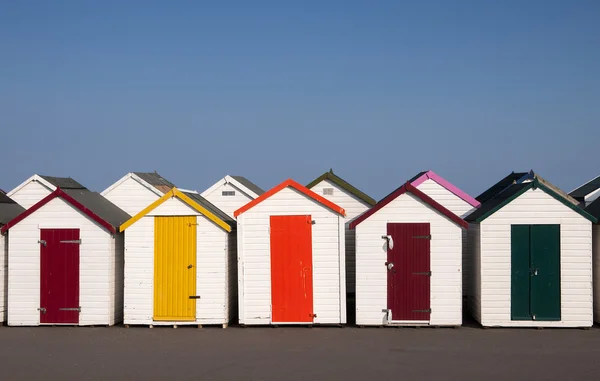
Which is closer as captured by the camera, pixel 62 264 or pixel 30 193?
pixel 62 264

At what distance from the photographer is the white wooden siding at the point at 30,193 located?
3036 centimetres

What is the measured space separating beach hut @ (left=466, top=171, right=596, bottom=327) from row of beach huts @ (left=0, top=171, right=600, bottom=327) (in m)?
0.02

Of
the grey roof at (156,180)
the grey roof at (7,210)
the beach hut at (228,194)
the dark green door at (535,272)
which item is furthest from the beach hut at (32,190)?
the dark green door at (535,272)

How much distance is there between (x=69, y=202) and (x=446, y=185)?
10.8m

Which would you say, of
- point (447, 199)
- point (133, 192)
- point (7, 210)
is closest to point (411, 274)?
point (447, 199)

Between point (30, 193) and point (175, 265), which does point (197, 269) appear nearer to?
point (175, 265)

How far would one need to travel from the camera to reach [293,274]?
17422 millimetres

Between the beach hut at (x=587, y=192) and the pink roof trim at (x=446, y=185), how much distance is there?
21.4 ft

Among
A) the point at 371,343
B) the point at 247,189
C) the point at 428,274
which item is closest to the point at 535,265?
the point at 428,274

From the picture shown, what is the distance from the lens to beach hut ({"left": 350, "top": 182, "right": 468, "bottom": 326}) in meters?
17.2

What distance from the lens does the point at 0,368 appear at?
1354 centimetres

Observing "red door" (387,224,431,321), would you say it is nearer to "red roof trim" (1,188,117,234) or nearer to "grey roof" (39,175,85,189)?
"red roof trim" (1,188,117,234)

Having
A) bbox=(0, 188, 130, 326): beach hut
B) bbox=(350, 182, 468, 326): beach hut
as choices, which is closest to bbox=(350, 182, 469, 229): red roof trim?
bbox=(350, 182, 468, 326): beach hut

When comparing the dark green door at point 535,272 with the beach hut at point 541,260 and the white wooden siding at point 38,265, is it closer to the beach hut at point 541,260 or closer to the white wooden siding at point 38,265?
the beach hut at point 541,260
